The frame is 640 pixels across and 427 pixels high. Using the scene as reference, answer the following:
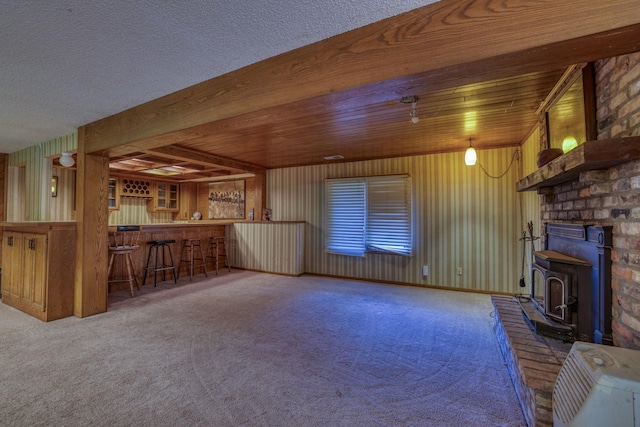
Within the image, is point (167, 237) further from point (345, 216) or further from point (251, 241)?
point (345, 216)

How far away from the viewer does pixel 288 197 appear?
6.01 m

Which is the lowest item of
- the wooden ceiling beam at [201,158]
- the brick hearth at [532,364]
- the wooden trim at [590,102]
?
the brick hearth at [532,364]

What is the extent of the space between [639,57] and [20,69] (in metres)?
4.00

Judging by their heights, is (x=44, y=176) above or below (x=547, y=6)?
below

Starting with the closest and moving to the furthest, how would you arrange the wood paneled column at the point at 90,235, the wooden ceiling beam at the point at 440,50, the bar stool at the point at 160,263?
the wooden ceiling beam at the point at 440,50, the wood paneled column at the point at 90,235, the bar stool at the point at 160,263

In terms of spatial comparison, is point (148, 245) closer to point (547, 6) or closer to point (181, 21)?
point (181, 21)

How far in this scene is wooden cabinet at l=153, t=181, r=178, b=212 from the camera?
24.9 ft

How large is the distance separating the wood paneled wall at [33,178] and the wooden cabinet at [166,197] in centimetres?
285

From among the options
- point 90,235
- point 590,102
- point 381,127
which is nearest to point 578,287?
point 590,102

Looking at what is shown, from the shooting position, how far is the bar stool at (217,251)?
583 cm

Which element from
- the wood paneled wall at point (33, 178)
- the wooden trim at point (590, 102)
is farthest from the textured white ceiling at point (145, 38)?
the wood paneled wall at point (33, 178)

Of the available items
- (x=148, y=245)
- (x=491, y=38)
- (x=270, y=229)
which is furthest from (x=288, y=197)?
(x=491, y=38)

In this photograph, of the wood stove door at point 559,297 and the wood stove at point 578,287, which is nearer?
the wood stove at point 578,287

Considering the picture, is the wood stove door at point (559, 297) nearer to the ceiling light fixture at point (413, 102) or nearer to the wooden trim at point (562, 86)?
the wooden trim at point (562, 86)
